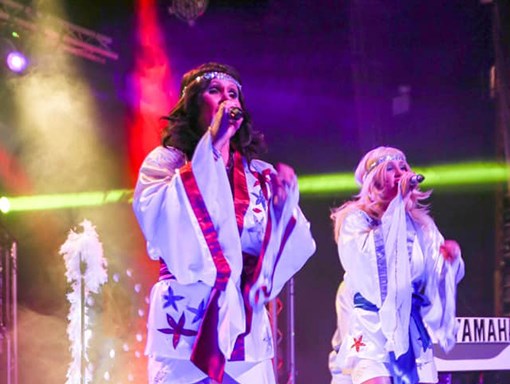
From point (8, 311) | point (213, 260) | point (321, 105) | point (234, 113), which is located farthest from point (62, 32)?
point (213, 260)

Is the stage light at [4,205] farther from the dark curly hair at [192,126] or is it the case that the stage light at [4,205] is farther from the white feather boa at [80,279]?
the dark curly hair at [192,126]

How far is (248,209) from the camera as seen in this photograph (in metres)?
2.35

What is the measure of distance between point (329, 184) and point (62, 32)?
3.11m

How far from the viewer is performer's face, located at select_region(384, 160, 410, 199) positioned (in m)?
4.03

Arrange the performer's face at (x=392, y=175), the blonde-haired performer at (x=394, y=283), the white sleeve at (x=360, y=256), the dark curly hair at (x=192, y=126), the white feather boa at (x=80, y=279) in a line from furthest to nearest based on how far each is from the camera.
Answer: the white feather boa at (x=80, y=279)
the performer's face at (x=392, y=175)
the white sleeve at (x=360, y=256)
the blonde-haired performer at (x=394, y=283)
the dark curly hair at (x=192, y=126)

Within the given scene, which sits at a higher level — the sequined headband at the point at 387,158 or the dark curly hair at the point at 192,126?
the sequined headband at the point at 387,158

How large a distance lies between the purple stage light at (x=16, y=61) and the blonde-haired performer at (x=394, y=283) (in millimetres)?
4600

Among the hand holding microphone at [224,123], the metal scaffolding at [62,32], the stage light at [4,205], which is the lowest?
the hand holding microphone at [224,123]

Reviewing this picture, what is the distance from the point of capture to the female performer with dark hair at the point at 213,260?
216cm

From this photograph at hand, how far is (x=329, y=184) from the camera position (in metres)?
7.86

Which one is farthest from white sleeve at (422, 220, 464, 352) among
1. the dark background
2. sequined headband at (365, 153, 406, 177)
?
the dark background

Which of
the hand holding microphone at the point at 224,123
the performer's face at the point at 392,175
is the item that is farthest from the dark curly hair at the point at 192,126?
the performer's face at the point at 392,175

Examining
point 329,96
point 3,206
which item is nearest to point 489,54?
point 329,96

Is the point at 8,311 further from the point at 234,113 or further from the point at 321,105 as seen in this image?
the point at 234,113
